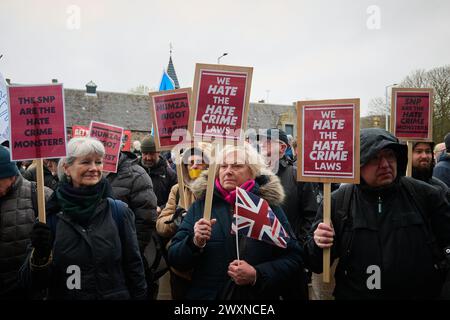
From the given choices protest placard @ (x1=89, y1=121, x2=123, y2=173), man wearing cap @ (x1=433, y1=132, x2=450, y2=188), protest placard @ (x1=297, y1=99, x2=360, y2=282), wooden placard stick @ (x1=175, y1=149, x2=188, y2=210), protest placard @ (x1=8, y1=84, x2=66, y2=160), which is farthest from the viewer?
man wearing cap @ (x1=433, y1=132, x2=450, y2=188)

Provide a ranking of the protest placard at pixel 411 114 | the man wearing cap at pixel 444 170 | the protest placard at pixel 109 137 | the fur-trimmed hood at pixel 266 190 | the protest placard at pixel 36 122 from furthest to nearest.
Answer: the man wearing cap at pixel 444 170, the protest placard at pixel 109 137, the protest placard at pixel 411 114, the fur-trimmed hood at pixel 266 190, the protest placard at pixel 36 122

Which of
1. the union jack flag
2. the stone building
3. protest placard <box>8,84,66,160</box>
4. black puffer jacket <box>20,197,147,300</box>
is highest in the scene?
the stone building

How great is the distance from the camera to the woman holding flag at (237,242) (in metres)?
2.67

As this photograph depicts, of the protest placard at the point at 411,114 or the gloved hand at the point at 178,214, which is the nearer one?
the gloved hand at the point at 178,214

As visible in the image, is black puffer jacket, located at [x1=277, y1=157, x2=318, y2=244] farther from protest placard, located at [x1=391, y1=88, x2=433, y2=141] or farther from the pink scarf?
the pink scarf

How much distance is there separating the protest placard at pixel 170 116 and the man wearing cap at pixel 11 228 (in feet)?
4.73

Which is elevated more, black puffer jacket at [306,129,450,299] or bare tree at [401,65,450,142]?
bare tree at [401,65,450,142]

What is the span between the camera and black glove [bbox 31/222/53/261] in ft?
8.19

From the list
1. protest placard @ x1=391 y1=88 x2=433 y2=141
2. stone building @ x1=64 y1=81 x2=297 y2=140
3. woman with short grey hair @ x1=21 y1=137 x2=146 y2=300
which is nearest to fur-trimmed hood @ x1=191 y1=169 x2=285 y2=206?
woman with short grey hair @ x1=21 y1=137 x2=146 y2=300

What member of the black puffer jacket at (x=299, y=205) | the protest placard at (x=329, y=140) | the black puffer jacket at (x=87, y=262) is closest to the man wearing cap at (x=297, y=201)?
the black puffer jacket at (x=299, y=205)

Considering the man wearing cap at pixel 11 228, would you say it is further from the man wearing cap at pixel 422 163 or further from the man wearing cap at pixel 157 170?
the man wearing cap at pixel 422 163

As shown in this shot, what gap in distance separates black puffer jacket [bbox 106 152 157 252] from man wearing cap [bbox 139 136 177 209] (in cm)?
94
